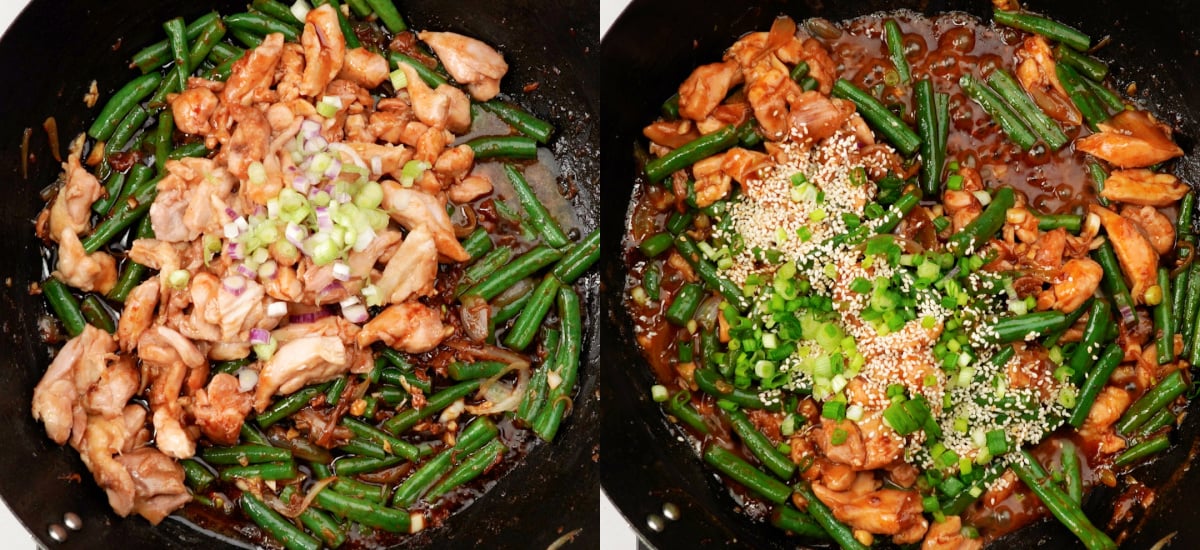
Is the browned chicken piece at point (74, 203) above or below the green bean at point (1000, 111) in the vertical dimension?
above

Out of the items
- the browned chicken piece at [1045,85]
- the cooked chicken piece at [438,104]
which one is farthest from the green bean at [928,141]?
the cooked chicken piece at [438,104]

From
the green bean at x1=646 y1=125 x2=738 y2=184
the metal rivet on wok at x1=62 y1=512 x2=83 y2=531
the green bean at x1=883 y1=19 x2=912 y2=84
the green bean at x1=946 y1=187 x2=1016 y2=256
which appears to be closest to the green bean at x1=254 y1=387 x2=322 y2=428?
the metal rivet on wok at x1=62 y1=512 x2=83 y2=531

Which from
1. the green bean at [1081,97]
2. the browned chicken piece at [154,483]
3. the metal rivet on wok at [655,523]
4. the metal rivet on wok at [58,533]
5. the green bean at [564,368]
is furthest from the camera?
the green bean at [1081,97]

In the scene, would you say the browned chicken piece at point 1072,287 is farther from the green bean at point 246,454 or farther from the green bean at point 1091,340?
the green bean at point 246,454

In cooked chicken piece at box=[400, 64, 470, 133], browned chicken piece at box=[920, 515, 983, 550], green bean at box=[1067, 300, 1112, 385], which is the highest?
cooked chicken piece at box=[400, 64, 470, 133]

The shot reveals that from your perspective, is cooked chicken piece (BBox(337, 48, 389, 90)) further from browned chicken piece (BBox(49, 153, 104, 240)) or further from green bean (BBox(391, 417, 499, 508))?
green bean (BBox(391, 417, 499, 508))

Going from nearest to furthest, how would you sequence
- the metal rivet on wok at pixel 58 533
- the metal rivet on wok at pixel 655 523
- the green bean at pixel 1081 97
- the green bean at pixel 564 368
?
1. the metal rivet on wok at pixel 58 533
2. the metal rivet on wok at pixel 655 523
3. the green bean at pixel 564 368
4. the green bean at pixel 1081 97
